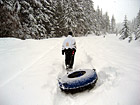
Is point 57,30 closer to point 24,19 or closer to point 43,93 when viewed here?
point 24,19

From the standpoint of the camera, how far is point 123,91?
2699 millimetres

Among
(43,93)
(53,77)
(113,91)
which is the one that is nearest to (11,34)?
(53,77)

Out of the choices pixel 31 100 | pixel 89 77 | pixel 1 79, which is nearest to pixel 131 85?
pixel 89 77

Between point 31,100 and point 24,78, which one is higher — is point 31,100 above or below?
below

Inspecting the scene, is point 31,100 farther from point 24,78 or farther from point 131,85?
point 131,85

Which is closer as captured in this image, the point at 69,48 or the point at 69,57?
the point at 69,48

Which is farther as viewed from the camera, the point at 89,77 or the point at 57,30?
the point at 57,30

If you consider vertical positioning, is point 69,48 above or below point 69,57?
above

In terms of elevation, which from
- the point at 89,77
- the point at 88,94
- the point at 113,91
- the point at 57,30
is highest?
the point at 57,30

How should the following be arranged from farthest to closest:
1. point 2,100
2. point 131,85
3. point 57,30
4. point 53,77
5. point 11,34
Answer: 1. point 57,30
2. point 11,34
3. point 53,77
4. point 131,85
5. point 2,100

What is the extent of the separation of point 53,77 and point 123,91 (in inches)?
105

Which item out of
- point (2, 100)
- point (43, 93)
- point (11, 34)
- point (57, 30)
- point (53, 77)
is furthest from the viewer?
point (57, 30)

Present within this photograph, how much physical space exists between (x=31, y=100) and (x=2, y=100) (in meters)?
0.81

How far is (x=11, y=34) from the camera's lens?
35.0 feet
